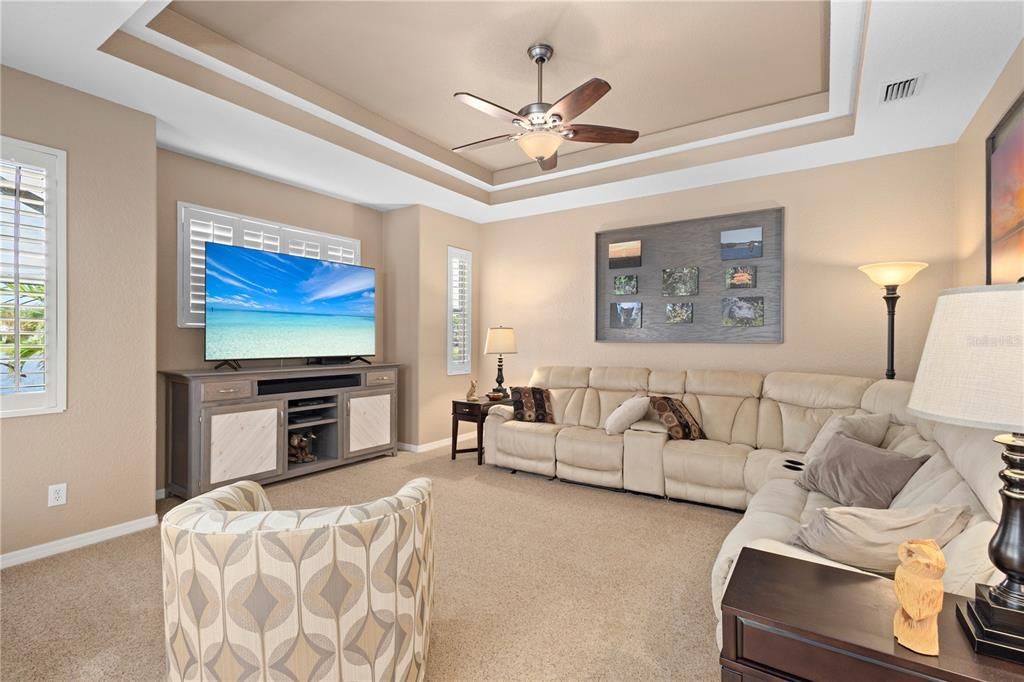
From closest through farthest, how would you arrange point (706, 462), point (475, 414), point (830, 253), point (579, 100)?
point (579, 100) < point (706, 462) < point (830, 253) < point (475, 414)

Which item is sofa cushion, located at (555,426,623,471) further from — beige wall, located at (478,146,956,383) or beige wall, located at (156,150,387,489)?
beige wall, located at (156,150,387,489)

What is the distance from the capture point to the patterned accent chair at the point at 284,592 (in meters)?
1.34

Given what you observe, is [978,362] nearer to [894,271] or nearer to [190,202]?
[894,271]

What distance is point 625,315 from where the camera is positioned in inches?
194

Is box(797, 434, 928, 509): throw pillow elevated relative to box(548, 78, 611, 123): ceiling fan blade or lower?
lower

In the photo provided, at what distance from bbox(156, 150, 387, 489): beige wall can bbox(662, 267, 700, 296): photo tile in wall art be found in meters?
3.42

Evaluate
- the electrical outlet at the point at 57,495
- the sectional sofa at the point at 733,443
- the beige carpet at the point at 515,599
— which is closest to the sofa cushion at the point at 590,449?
the sectional sofa at the point at 733,443

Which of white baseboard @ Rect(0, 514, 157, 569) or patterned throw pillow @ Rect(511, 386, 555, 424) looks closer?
white baseboard @ Rect(0, 514, 157, 569)

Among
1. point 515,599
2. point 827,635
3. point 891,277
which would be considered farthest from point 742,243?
point 827,635

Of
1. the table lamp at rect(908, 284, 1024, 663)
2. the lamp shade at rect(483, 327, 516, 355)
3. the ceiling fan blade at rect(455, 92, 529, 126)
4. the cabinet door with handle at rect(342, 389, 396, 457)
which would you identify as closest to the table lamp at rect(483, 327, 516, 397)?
the lamp shade at rect(483, 327, 516, 355)

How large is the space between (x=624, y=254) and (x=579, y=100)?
8.33ft

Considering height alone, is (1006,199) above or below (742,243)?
below

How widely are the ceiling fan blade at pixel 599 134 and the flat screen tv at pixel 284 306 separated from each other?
108 inches

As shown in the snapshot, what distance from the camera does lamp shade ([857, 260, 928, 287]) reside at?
3.27 meters
